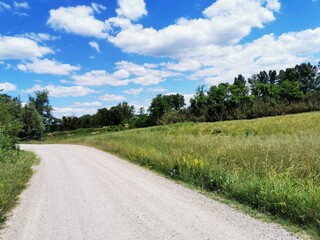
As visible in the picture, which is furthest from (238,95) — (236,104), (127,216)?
(127,216)

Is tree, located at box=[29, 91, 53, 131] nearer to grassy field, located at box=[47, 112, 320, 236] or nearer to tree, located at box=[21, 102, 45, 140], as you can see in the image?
tree, located at box=[21, 102, 45, 140]

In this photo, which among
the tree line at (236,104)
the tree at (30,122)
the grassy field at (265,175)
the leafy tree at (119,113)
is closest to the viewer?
the grassy field at (265,175)

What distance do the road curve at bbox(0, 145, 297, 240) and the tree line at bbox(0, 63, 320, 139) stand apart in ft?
166

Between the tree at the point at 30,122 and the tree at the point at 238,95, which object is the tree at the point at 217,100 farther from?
the tree at the point at 30,122

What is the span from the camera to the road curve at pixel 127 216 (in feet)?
16.1

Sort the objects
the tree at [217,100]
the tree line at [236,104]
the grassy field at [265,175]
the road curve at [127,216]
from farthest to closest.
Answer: the tree at [217,100], the tree line at [236,104], the grassy field at [265,175], the road curve at [127,216]

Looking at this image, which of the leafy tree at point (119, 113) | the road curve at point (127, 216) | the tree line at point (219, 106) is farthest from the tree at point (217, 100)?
the road curve at point (127, 216)

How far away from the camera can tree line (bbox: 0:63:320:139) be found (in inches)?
2741

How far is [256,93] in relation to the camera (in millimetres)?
98312

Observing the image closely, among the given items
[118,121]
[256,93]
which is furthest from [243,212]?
[118,121]

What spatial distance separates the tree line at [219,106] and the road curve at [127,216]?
50.7 m

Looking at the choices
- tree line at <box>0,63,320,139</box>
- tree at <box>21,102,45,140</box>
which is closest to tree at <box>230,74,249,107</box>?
tree line at <box>0,63,320,139</box>

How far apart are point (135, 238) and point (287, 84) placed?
92009mm

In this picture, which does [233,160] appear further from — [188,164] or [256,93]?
[256,93]
